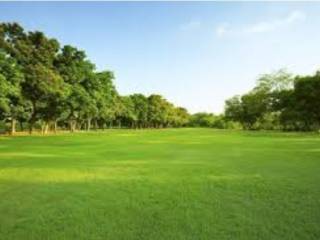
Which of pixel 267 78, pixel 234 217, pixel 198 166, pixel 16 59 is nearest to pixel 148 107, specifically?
pixel 267 78

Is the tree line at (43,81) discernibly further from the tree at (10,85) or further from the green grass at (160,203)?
the green grass at (160,203)

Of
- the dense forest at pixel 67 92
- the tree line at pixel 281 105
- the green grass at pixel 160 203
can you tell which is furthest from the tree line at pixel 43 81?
the tree line at pixel 281 105

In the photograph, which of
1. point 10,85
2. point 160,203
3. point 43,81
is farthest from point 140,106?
point 160,203

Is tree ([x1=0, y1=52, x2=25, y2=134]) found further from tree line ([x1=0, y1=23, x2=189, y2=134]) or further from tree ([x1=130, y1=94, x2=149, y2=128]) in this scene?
tree ([x1=130, y1=94, x2=149, y2=128])

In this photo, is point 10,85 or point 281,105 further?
Answer: point 281,105

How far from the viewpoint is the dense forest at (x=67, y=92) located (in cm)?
3534

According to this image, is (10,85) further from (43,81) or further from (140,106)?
(140,106)

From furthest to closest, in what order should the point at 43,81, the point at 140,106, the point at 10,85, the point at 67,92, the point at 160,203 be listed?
the point at 140,106, the point at 67,92, the point at 43,81, the point at 10,85, the point at 160,203

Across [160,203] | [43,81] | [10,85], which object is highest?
[43,81]

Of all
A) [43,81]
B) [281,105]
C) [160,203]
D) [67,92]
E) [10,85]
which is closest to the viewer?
[160,203]

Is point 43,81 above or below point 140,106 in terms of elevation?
below

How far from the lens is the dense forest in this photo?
35.3 metres

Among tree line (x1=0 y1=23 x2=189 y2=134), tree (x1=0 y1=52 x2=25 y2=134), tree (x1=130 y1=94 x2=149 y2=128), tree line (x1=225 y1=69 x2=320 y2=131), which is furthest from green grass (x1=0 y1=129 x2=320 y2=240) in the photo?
tree (x1=130 y1=94 x2=149 y2=128)

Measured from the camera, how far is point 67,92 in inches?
1631
